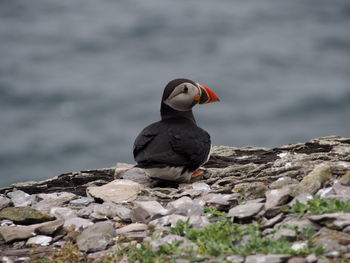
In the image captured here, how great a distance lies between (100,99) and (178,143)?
23011 millimetres

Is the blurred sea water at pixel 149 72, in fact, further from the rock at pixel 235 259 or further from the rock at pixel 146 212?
the rock at pixel 235 259

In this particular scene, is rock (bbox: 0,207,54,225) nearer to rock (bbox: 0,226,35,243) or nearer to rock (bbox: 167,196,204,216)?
rock (bbox: 0,226,35,243)

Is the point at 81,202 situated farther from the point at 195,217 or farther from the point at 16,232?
the point at 195,217

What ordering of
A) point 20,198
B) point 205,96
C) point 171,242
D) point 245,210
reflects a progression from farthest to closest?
point 205,96 → point 20,198 → point 245,210 → point 171,242

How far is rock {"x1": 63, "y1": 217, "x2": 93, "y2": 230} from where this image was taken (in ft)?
19.9

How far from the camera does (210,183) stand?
7.47 meters

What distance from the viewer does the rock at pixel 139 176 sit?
7693mm

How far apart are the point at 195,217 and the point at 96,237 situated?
2.44 feet

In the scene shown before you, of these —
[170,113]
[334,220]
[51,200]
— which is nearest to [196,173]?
[170,113]

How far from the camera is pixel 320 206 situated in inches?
207

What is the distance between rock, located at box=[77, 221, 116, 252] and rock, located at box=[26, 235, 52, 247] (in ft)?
0.93

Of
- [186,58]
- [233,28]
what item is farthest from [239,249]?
[233,28]

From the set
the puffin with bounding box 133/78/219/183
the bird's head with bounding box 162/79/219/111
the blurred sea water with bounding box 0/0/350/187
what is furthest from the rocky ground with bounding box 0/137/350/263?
the blurred sea water with bounding box 0/0/350/187

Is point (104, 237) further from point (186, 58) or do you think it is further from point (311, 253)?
point (186, 58)
